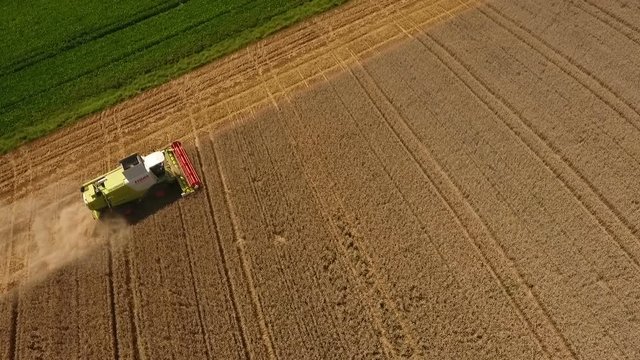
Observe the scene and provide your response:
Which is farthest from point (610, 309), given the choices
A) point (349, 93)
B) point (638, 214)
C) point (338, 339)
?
point (349, 93)

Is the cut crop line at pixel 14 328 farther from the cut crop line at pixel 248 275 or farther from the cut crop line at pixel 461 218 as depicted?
the cut crop line at pixel 461 218

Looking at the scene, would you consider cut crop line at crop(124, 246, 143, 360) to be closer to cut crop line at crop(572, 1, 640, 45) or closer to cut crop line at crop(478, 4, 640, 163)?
cut crop line at crop(478, 4, 640, 163)

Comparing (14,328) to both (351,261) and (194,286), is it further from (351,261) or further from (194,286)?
(351,261)

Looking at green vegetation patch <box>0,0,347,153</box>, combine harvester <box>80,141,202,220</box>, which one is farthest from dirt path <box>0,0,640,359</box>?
green vegetation patch <box>0,0,347,153</box>

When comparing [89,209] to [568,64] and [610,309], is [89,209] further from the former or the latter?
[568,64]

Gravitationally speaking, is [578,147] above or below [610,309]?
above

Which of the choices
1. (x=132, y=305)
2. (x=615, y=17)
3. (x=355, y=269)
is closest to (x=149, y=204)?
(x=132, y=305)

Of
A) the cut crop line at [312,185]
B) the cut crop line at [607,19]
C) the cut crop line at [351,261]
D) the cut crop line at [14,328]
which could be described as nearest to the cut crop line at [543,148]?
the cut crop line at [607,19]
